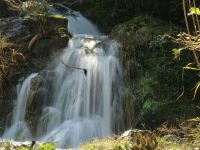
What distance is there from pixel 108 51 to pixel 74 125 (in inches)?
98.7

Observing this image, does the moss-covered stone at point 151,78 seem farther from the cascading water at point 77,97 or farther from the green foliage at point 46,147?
the green foliage at point 46,147

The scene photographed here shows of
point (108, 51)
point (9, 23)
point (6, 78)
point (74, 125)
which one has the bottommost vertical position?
point (74, 125)

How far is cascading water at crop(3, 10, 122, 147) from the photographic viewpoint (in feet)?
30.7

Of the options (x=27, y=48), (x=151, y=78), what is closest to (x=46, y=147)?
(x=151, y=78)

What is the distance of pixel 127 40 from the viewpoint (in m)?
10.8

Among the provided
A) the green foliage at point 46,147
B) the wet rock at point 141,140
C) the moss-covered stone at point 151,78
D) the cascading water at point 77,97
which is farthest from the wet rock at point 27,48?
the wet rock at point 141,140

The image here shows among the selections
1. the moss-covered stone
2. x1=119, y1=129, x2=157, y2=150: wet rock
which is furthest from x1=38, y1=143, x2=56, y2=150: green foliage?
the moss-covered stone

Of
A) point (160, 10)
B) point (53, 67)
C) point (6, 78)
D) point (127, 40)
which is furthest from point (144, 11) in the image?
point (6, 78)

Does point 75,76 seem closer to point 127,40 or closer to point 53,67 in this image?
point 53,67

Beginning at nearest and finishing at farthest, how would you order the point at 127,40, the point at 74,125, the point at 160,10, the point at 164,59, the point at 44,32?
the point at 74,125 < the point at 164,59 < the point at 127,40 < the point at 44,32 < the point at 160,10

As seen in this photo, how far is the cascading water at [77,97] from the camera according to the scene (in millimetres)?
9344

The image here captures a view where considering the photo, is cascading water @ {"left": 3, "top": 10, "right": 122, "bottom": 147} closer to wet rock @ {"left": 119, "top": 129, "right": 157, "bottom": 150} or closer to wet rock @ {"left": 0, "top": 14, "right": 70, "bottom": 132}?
wet rock @ {"left": 0, "top": 14, "right": 70, "bottom": 132}

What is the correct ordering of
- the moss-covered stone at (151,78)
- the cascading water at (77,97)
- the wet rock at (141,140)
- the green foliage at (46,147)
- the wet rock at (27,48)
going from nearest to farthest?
1. the wet rock at (141,140)
2. the green foliage at (46,147)
3. the moss-covered stone at (151,78)
4. the cascading water at (77,97)
5. the wet rock at (27,48)

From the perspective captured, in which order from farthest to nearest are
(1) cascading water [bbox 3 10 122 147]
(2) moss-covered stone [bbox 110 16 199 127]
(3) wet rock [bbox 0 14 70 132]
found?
(3) wet rock [bbox 0 14 70 132] → (1) cascading water [bbox 3 10 122 147] → (2) moss-covered stone [bbox 110 16 199 127]
